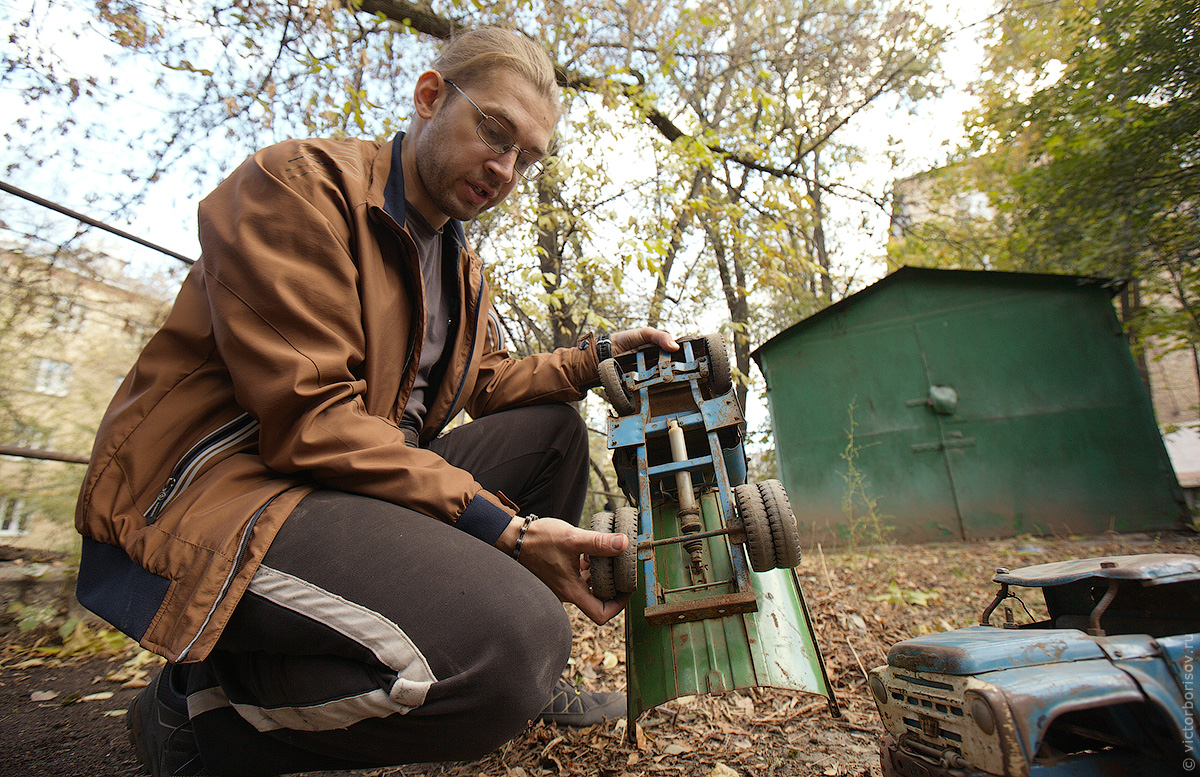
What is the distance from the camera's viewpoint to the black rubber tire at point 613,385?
227cm

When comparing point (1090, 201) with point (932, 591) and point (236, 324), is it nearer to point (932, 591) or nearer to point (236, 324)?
point (932, 591)

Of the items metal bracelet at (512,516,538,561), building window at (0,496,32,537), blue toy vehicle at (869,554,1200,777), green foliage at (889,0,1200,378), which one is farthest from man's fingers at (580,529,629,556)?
green foliage at (889,0,1200,378)

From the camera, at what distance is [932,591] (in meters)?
3.74

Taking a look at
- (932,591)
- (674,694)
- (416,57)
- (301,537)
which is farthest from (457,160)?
(416,57)

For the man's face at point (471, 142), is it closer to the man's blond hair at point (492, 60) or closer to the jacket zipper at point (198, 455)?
the man's blond hair at point (492, 60)

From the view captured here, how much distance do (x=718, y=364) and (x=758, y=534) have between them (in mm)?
769

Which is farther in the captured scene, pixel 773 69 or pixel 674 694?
pixel 773 69

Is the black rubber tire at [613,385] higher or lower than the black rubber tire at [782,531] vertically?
higher

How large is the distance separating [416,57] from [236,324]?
570 centimetres

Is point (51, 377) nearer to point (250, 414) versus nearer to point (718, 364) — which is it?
point (250, 414)

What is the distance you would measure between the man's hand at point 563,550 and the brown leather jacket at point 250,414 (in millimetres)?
95

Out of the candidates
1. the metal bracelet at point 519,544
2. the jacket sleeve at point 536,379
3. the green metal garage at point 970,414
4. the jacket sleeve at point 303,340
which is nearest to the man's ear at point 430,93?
the jacket sleeve at point 303,340

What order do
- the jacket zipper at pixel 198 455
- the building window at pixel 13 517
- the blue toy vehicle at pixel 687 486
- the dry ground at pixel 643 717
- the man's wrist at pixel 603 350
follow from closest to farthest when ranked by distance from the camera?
1. the jacket zipper at pixel 198 455
2. the blue toy vehicle at pixel 687 486
3. the dry ground at pixel 643 717
4. the man's wrist at pixel 603 350
5. the building window at pixel 13 517

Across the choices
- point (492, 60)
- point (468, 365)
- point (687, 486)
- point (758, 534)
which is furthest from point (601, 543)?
point (492, 60)
